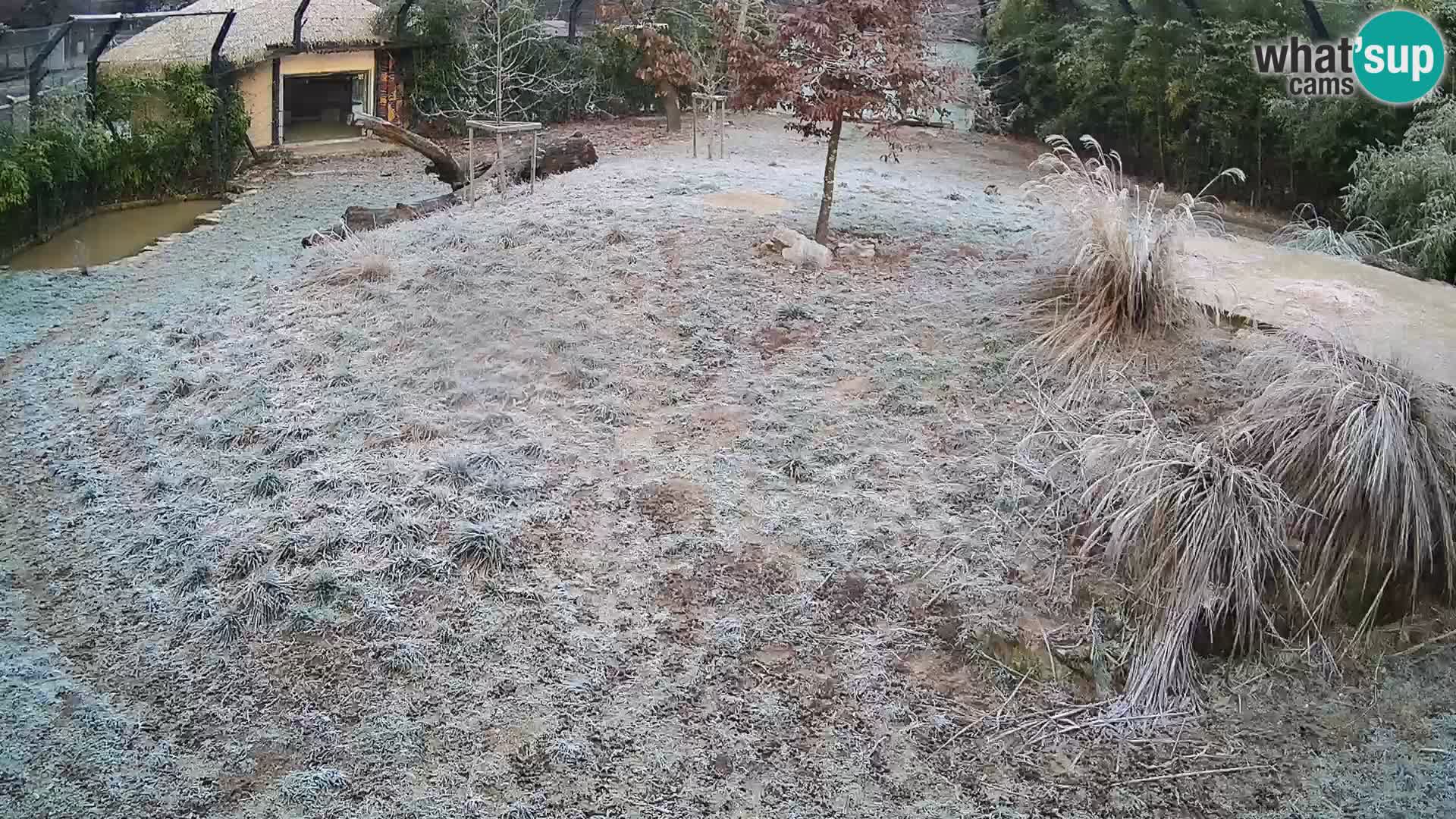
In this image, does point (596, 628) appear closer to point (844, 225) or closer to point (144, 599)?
point (144, 599)

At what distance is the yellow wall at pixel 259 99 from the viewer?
1155 cm

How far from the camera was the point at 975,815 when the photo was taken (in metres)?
2.88

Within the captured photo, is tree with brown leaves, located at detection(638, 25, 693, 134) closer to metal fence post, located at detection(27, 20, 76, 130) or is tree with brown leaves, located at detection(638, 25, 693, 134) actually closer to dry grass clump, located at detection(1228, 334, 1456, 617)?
metal fence post, located at detection(27, 20, 76, 130)

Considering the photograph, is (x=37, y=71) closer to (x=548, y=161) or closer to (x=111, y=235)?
(x=111, y=235)

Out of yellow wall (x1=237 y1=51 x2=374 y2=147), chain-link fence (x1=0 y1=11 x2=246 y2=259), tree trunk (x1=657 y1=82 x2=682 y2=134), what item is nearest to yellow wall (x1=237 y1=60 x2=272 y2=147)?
yellow wall (x1=237 y1=51 x2=374 y2=147)

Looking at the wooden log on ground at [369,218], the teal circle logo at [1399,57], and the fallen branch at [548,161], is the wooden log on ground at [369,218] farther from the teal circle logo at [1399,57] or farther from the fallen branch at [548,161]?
the teal circle logo at [1399,57]

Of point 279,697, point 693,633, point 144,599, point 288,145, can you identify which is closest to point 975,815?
point 693,633

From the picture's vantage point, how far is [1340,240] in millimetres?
6449

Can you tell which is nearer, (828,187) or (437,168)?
(828,187)

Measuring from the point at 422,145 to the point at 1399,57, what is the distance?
692cm

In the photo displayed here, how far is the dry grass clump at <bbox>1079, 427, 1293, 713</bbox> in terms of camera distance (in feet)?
10.9

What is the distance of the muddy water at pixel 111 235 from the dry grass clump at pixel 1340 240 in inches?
293

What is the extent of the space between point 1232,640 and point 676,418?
6.87 feet

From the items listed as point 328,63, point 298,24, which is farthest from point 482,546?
point 328,63
